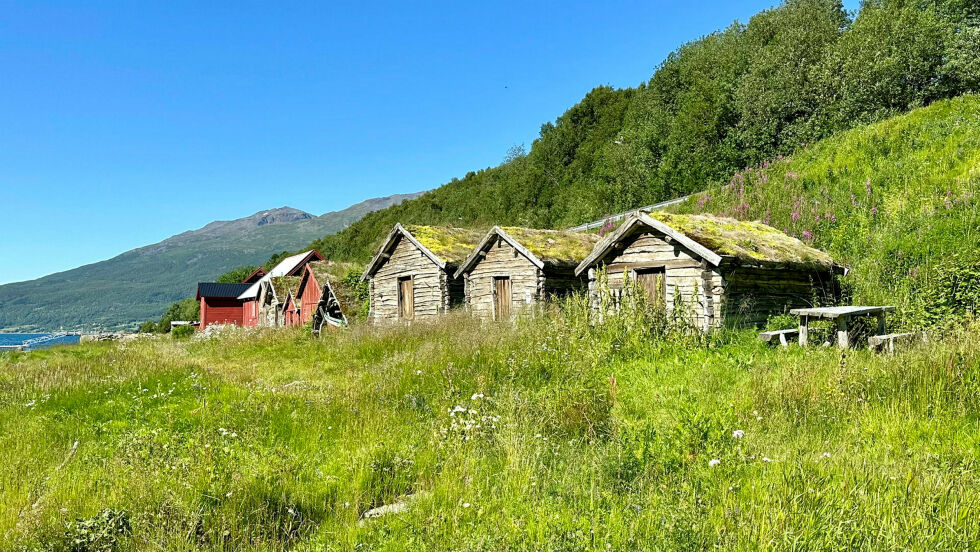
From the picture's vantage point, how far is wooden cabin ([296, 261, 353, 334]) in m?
25.9

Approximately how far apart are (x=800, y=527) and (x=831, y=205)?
1671cm

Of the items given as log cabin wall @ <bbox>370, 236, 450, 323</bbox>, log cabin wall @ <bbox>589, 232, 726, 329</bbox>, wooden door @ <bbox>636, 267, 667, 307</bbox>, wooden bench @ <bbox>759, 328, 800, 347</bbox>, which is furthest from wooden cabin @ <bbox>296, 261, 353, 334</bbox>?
wooden bench @ <bbox>759, 328, 800, 347</bbox>

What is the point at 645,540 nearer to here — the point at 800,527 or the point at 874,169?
the point at 800,527

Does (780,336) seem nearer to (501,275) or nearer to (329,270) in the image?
(501,275)

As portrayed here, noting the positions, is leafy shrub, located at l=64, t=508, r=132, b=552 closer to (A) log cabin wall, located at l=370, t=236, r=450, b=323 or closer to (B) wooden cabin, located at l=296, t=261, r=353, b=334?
(A) log cabin wall, located at l=370, t=236, r=450, b=323

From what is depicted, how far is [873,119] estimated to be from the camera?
27078mm

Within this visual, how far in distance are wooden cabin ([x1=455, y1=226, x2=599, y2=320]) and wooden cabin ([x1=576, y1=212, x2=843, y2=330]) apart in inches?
79.6

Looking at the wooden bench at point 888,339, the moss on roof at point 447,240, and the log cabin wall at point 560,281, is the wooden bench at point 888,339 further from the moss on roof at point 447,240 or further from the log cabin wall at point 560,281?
the moss on roof at point 447,240

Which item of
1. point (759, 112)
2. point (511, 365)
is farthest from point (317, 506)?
point (759, 112)

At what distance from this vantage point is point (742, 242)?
12.5 meters

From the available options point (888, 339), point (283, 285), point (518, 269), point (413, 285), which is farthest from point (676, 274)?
point (283, 285)

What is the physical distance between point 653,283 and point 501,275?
18.8 ft

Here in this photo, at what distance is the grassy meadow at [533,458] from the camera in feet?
11.7

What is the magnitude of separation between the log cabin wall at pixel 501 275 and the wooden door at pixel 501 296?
113 mm
